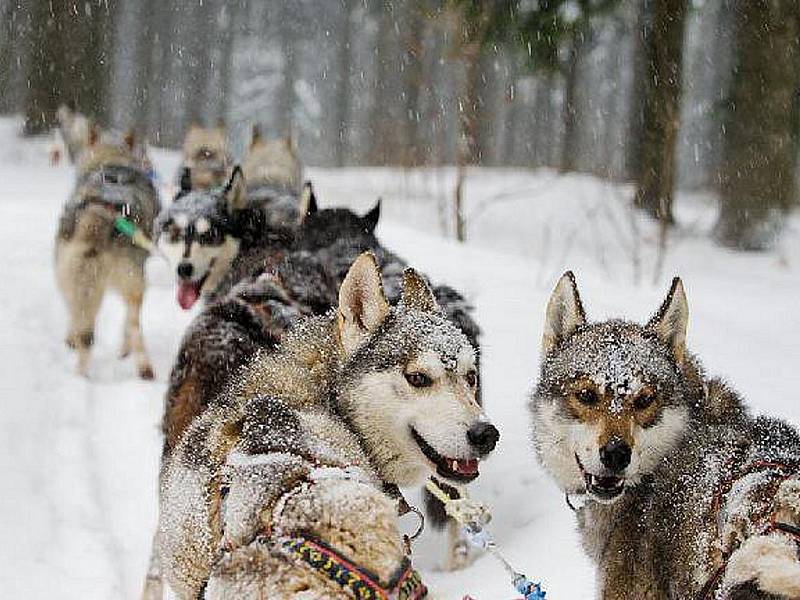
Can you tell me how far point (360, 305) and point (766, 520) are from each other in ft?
4.64

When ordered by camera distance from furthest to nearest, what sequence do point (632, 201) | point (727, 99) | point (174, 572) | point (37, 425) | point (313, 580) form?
point (632, 201)
point (727, 99)
point (37, 425)
point (174, 572)
point (313, 580)

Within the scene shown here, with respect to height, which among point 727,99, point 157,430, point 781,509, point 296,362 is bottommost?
point 157,430

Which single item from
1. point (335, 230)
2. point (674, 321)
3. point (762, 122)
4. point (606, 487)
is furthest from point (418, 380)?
point (762, 122)

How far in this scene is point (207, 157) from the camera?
11234 mm

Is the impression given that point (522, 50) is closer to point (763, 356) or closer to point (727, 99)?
point (727, 99)

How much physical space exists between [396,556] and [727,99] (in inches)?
462

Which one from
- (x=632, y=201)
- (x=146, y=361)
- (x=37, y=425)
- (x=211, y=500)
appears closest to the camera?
(x=211, y=500)

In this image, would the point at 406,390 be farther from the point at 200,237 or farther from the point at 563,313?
the point at 200,237

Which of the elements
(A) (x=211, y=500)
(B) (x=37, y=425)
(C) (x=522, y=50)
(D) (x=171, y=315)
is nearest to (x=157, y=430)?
(B) (x=37, y=425)

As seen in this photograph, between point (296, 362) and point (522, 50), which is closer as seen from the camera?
point (296, 362)

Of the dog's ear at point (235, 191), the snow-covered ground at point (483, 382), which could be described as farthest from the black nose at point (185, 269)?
the snow-covered ground at point (483, 382)

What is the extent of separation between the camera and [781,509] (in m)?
2.36

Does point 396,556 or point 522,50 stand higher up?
point 522,50

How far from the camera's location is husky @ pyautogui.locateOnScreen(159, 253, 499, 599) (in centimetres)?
191
